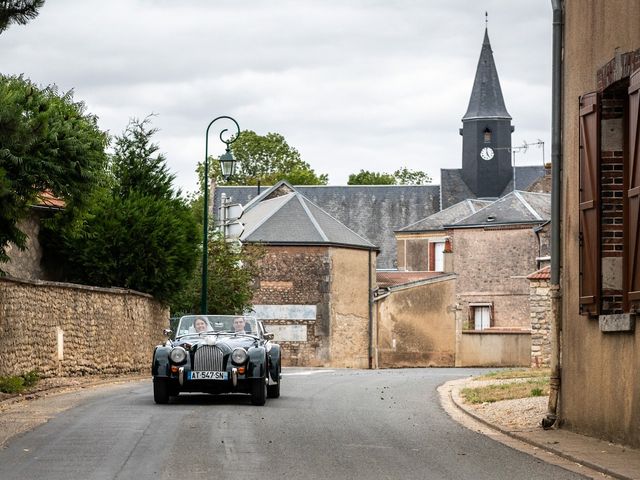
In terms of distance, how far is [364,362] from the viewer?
166 ft

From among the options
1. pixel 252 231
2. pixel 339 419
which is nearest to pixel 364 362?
pixel 252 231

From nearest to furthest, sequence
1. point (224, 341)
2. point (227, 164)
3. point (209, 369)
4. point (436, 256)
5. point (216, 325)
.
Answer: point (209, 369) → point (224, 341) → point (216, 325) → point (227, 164) → point (436, 256)

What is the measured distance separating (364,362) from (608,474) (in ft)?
132

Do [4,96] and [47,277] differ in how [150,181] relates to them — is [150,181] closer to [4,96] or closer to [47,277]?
[47,277]

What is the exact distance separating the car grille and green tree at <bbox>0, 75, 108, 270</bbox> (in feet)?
12.4

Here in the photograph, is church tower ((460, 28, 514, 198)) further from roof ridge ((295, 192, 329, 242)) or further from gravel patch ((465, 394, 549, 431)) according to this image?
gravel patch ((465, 394, 549, 431))

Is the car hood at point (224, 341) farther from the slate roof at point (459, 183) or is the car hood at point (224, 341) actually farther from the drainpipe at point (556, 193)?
the slate roof at point (459, 183)

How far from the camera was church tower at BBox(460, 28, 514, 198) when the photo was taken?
81.8 metres

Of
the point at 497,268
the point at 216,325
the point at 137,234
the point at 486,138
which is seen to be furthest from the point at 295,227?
the point at 486,138

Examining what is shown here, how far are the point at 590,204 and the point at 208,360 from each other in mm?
6873

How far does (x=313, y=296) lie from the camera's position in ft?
163

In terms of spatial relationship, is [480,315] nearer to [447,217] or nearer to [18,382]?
[447,217]

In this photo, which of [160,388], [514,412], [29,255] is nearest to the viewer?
[514,412]

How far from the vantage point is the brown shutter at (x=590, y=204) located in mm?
13273
